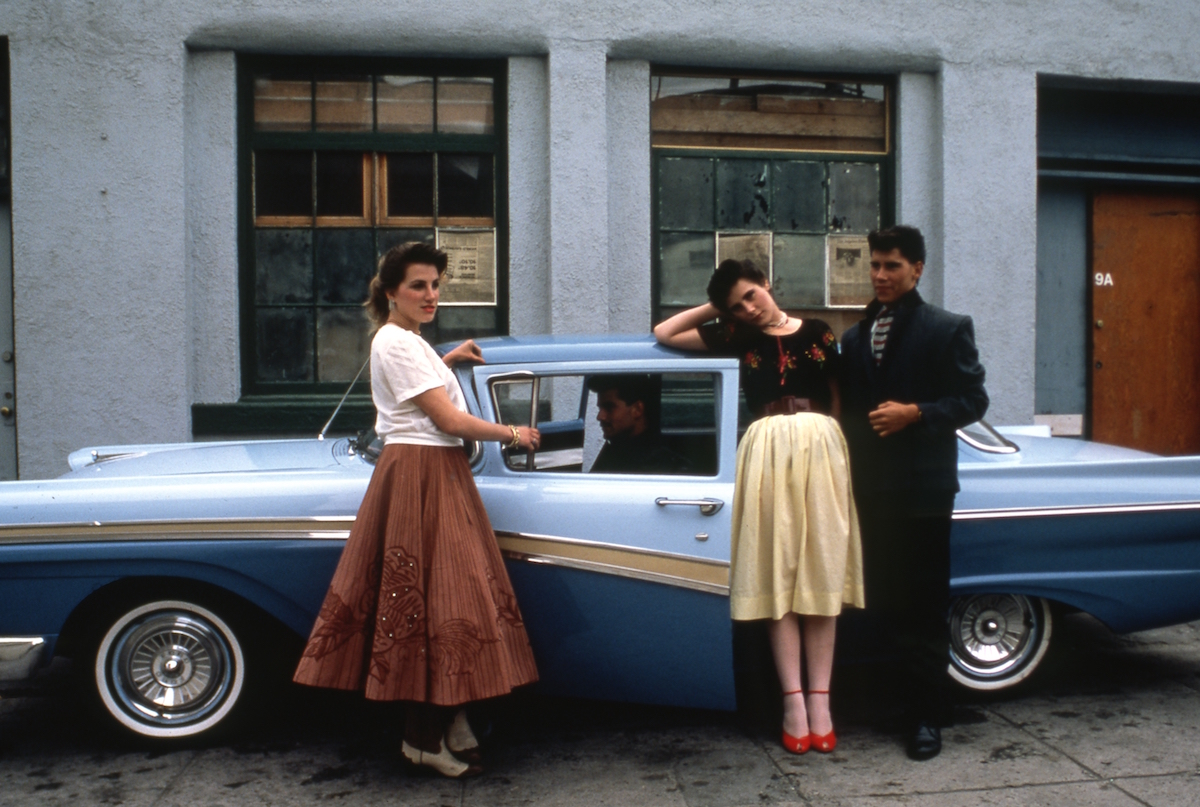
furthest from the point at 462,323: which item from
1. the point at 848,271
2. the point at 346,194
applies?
the point at 848,271

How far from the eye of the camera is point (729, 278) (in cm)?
366

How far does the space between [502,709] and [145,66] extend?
4.90 m

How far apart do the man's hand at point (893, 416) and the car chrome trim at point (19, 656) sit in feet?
9.66

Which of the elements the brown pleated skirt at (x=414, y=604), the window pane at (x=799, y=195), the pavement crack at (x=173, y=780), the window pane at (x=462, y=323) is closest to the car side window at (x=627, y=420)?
the brown pleated skirt at (x=414, y=604)

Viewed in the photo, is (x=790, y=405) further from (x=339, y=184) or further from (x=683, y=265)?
(x=339, y=184)

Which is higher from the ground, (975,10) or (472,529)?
(975,10)

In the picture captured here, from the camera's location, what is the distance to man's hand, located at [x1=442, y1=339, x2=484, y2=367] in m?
3.69

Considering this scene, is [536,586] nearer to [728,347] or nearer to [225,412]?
[728,347]

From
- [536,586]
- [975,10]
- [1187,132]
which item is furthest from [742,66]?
[536,586]

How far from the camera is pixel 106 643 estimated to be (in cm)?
365

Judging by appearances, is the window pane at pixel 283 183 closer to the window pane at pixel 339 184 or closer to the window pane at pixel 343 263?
the window pane at pixel 339 184

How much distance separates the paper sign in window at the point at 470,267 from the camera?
7.21m

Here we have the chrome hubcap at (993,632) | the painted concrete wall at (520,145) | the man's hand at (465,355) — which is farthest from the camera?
the painted concrete wall at (520,145)

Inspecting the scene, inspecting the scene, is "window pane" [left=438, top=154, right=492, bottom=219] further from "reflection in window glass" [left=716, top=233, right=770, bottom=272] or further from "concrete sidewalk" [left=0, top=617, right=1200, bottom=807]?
"concrete sidewalk" [left=0, top=617, right=1200, bottom=807]
